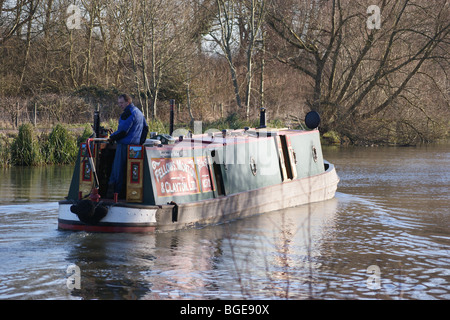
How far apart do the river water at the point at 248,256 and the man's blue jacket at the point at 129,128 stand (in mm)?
1429

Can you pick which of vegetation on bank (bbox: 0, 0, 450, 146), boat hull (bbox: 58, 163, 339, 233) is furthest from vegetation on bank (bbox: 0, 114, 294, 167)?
boat hull (bbox: 58, 163, 339, 233)

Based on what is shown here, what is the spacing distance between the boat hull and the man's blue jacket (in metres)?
1.02

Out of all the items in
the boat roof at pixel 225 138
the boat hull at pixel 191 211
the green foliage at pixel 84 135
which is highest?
the green foliage at pixel 84 135

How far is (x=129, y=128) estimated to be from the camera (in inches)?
390

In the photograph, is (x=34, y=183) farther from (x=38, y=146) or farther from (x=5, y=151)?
(x=38, y=146)

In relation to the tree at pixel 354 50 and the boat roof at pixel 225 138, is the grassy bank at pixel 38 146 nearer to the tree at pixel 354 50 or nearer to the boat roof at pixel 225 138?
the boat roof at pixel 225 138

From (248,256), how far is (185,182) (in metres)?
2.25

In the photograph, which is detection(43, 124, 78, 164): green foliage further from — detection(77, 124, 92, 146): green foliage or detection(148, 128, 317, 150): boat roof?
detection(148, 128, 317, 150): boat roof

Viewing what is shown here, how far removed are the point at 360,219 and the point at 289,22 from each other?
19312 millimetres

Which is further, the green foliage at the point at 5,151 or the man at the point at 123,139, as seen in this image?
the green foliage at the point at 5,151

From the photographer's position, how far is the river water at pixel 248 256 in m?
7.13

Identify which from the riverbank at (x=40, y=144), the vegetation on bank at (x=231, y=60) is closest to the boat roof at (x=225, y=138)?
the riverbank at (x=40, y=144)

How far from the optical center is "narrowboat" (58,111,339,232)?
9.62 meters

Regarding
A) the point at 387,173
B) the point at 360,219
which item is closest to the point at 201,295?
the point at 360,219
